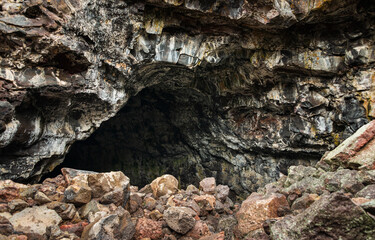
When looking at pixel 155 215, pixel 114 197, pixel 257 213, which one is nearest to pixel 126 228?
pixel 114 197

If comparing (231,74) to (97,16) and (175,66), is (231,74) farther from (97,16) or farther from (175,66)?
(97,16)

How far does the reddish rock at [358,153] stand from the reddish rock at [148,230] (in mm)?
4258

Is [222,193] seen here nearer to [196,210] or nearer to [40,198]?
[196,210]

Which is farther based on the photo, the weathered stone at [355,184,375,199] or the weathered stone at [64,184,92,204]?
the weathered stone at [64,184,92,204]

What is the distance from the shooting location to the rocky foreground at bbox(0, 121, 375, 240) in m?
3.02

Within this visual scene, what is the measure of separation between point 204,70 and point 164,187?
19.2ft

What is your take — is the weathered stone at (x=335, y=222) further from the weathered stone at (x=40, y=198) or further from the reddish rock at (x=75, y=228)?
the weathered stone at (x=40, y=198)

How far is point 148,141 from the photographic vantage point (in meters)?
16.2

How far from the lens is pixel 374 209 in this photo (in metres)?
3.03

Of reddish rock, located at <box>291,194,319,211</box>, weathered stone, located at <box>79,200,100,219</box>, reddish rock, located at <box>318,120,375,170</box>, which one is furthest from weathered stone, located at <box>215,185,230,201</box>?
weathered stone, located at <box>79,200,100,219</box>

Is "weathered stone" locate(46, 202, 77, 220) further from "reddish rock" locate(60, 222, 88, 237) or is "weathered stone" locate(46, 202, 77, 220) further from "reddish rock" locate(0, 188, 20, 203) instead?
"reddish rock" locate(0, 188, 20, 203)

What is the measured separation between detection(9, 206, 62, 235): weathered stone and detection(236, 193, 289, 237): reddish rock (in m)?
3.16

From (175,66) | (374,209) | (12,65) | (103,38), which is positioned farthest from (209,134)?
(374,209)

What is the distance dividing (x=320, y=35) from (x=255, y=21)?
9.04 ft
